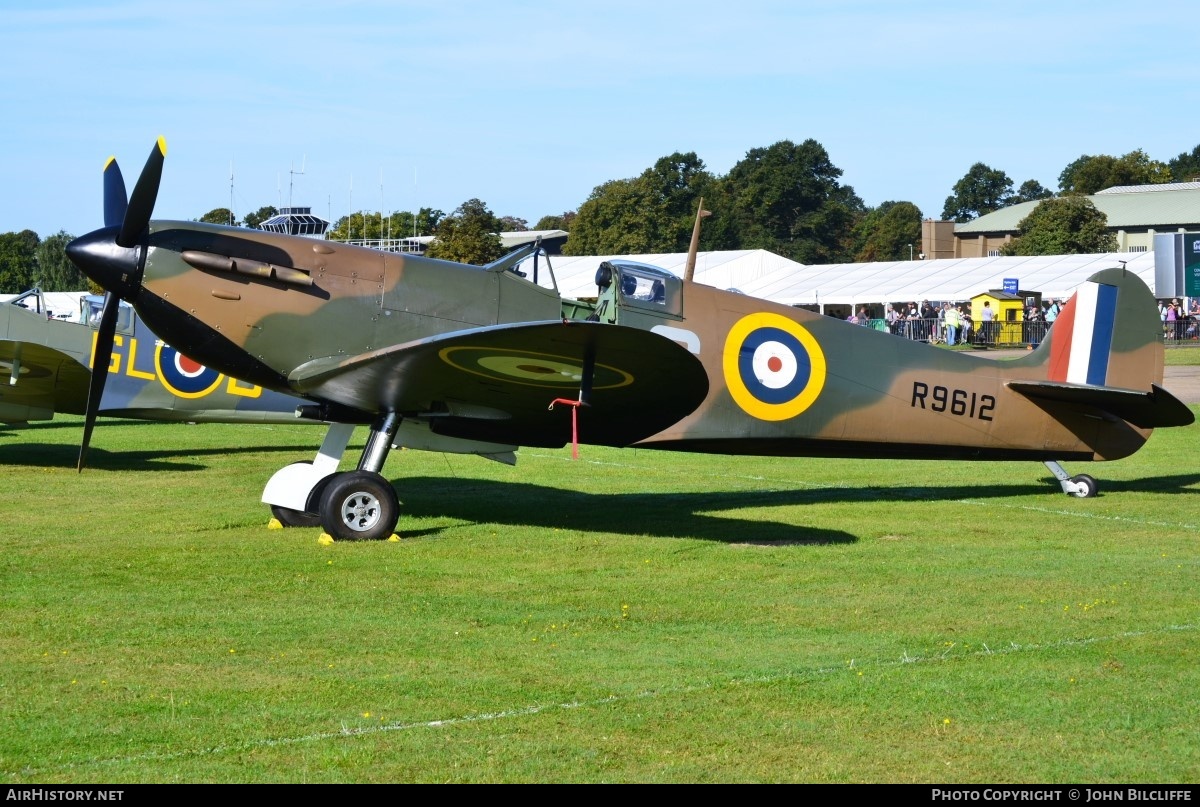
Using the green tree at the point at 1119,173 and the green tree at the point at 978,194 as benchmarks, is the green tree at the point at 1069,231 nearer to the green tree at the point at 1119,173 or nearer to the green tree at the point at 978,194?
the green tree at the point at 1119,173

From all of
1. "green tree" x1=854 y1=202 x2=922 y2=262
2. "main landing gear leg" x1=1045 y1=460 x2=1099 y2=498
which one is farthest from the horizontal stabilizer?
"green tree" x1=854 y1=202 x2=922 y2=262

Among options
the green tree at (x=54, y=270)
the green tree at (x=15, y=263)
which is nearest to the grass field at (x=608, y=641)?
the green tree at (x=54, y=270)

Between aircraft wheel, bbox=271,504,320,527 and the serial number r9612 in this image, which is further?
the serial number r9612

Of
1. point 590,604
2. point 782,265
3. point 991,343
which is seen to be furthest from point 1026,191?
point 590,604

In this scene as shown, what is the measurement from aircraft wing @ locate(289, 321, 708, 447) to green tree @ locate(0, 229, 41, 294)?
96.0m

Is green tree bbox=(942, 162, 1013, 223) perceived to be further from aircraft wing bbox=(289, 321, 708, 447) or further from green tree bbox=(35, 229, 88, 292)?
aircraft wing bbox=(289, 321, 708, 447)

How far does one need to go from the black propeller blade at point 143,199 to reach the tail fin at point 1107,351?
23.9 feet

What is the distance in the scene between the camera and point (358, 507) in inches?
360

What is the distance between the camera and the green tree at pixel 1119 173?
371 ft

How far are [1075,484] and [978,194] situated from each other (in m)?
Result: 139

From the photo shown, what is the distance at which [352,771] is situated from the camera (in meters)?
4.14

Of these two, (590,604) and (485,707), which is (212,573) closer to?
(590,604)

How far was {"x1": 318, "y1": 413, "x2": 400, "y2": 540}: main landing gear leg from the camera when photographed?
29.6ft

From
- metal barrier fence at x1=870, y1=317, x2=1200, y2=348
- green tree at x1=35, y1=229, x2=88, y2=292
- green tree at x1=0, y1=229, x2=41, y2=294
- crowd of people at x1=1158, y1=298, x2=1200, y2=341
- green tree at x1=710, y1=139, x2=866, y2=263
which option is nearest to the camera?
metal barrier fence at x1=870, y1=317, x2=1200, y2=348
